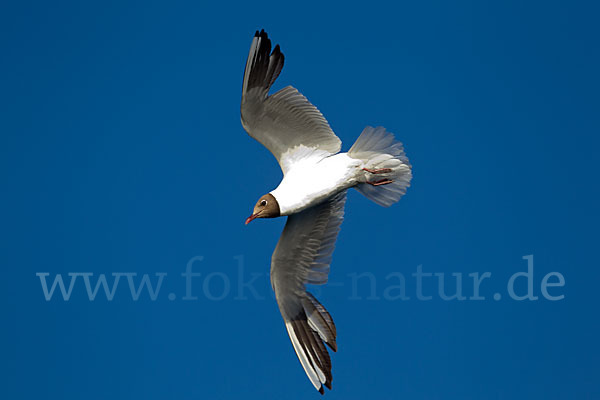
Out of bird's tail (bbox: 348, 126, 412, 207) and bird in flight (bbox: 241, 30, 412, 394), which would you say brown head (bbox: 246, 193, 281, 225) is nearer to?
bird in flight (bbox: 241, 30, 412, 394)

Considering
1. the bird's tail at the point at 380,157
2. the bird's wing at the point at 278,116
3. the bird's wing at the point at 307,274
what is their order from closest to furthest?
the bird's wing at the point at 278,116, the bird's tail at the point at 380,157, the bird's wing at the point at 307,274

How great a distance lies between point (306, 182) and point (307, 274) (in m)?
0.86

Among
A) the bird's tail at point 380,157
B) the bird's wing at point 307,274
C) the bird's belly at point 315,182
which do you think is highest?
the bird's tail at point 380,157

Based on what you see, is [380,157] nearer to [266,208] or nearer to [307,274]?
[266,208]

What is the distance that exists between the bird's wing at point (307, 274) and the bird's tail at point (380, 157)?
0.37 metres

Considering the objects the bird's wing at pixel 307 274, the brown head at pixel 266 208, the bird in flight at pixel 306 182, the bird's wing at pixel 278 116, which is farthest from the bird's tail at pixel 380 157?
the brown head at pixel 266 208

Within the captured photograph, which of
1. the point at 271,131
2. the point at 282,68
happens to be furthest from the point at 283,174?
the point at 282,68

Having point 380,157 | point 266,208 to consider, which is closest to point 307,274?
point 266,208

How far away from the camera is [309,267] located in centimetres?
736

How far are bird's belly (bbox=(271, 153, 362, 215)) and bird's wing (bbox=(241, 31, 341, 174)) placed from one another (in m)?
0.12

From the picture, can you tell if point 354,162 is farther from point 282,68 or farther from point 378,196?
point 282,68

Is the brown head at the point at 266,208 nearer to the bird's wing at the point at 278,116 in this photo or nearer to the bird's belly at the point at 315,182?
the bird's belly at the point at 315,182

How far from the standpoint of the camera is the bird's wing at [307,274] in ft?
23.8

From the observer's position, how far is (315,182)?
691 centimetres
